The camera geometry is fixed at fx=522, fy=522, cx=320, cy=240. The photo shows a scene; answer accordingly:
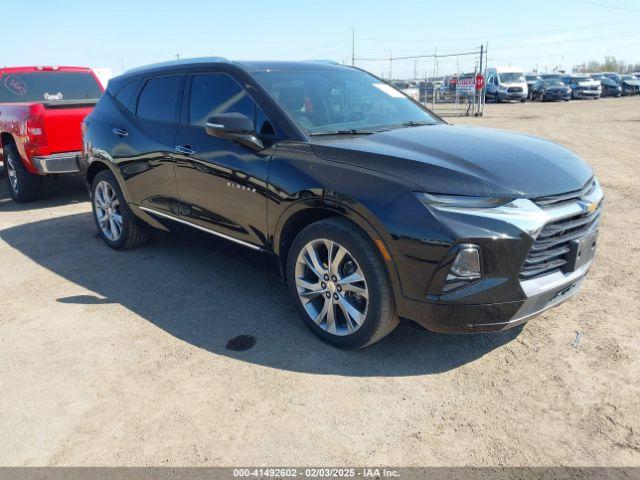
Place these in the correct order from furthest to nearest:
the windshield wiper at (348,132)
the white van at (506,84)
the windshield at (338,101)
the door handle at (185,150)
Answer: the white van at (506,84) < the door handle at (185,150) < the windshield at (338,101) < the windshield wiper at (348,132)

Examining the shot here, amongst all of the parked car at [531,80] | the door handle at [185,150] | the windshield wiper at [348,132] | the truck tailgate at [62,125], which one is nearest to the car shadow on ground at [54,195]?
→ the truck tailgate at [62,125]

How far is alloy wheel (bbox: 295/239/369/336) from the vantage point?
10.4 feet

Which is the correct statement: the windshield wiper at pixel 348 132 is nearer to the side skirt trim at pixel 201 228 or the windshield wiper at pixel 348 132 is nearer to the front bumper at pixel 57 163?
the side skirt trim at pixel 201 228

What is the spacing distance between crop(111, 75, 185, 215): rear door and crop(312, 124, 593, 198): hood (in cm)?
164

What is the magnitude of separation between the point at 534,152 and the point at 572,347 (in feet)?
4.14

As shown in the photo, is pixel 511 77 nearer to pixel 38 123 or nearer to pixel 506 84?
pixel 506 84

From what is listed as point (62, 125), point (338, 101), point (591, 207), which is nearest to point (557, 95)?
point (62, 125)

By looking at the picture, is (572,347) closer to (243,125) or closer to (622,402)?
(622,402)

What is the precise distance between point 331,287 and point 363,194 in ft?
2.20

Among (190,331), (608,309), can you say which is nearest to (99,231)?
(190,331)

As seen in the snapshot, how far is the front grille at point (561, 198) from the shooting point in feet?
9.23

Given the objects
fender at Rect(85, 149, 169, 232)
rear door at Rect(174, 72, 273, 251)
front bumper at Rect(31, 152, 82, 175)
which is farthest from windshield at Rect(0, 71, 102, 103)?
rear door at Rect(174, 72, 273, 251)

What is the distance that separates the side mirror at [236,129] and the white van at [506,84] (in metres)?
31.3

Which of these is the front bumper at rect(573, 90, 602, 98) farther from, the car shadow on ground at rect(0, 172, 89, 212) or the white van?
the car shadow on ground at rect(0, 172, 89, 212)
